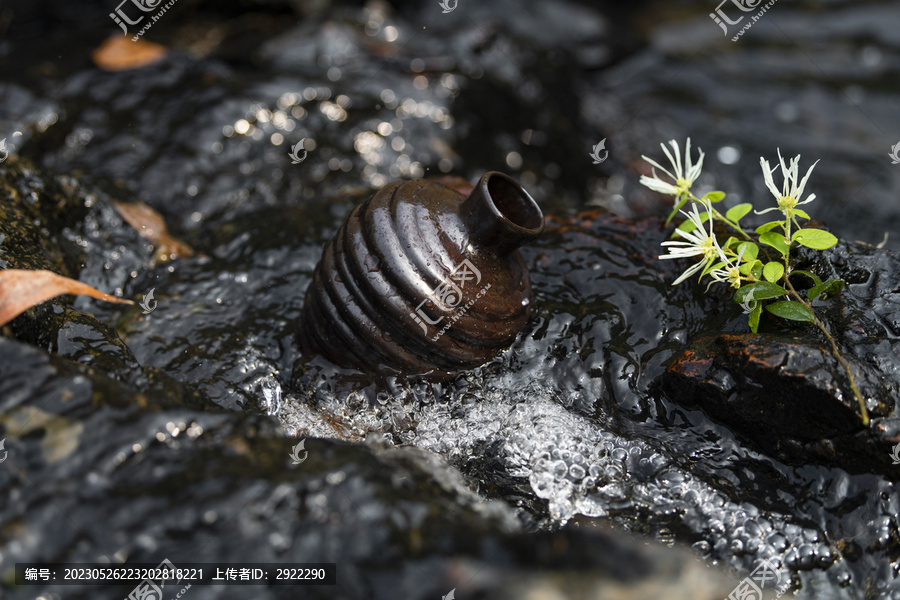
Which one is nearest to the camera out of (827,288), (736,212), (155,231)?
(827,288)

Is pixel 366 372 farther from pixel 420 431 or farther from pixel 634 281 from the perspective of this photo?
pixel 634 281

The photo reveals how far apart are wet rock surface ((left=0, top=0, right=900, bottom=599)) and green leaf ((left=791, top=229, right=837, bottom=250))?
274 millimetres

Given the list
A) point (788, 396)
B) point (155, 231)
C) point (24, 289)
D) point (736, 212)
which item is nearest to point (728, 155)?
point (736, 212)

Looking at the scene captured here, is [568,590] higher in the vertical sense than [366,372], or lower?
higher

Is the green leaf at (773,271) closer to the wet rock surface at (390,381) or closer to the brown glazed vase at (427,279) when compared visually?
the wet rock surface at (390,381)

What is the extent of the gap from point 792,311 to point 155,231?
11.6ft

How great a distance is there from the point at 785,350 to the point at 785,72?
6187mm

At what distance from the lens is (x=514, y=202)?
2883 millimetres

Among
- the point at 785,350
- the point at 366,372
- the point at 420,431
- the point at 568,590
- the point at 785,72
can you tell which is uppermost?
the point at 568,590

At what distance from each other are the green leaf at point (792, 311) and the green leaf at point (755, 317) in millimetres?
45

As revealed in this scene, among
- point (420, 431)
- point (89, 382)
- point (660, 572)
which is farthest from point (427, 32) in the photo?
point (660, 572)

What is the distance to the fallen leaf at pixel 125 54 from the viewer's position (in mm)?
5422

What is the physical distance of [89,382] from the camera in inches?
83.2

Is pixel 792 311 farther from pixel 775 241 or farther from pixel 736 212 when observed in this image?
pixel 736 212
